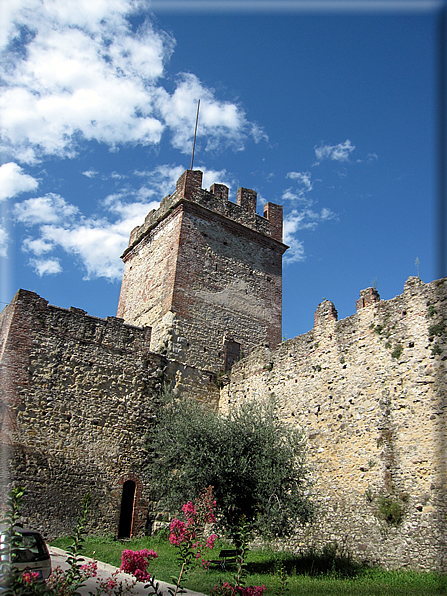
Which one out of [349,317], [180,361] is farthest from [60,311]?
[349,317]

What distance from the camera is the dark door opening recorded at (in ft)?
45.8

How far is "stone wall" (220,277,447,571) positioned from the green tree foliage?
94cm

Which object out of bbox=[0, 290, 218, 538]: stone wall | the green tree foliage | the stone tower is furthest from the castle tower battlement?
the green tree foliage

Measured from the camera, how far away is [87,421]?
46.3 ft

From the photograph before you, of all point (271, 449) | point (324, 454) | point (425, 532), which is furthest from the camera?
point (324, 454)

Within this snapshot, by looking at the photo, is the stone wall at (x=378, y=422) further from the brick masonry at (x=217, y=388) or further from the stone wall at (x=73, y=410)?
the stone wall at (x=73, y=410)

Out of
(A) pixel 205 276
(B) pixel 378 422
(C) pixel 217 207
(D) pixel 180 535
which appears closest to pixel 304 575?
(B) pixel 378 422

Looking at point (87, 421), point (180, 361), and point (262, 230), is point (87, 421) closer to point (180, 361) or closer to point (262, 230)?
point (180, 361)

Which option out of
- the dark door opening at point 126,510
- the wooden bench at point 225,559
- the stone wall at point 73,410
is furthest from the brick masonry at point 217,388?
the wooden bench at point 225,559

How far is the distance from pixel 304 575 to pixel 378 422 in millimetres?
3712

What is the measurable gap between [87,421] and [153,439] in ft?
6.97

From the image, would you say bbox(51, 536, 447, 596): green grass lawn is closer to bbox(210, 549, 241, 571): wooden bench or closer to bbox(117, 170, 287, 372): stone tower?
bbox(210, 549, 241, 571): wooden bench

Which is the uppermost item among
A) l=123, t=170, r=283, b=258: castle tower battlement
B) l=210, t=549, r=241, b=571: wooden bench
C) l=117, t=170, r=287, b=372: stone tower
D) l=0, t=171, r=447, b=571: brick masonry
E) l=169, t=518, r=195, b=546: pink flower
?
l=123, t=170, r=283, b=258: castle tower battlement

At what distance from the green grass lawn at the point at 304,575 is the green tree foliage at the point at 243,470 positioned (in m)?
0.91
